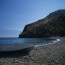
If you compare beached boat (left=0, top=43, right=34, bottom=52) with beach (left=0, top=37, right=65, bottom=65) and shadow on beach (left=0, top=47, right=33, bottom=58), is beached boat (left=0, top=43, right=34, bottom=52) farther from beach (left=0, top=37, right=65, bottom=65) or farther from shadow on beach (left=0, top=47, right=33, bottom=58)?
beach (left=0, top=37, right=65, bottom=65)

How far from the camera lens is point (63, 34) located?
120688 mm

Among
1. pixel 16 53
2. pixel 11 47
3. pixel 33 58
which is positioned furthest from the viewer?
pixel 16 53

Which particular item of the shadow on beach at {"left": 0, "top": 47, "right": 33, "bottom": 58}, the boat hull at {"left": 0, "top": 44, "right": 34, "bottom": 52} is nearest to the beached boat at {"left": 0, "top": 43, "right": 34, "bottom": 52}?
the boat hull at {"left": 0, "top": 44, "right": 34, "bottom": 52}

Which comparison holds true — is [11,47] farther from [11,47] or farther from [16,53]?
[16,53]

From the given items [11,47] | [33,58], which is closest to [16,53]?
[11,47]

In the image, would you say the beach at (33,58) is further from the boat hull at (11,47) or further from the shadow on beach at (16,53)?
the boat hull at (11,47)

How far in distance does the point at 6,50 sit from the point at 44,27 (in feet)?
424

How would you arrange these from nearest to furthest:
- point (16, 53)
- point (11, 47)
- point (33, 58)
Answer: point (33, 58) < point (11, 47) < point (16, 53)

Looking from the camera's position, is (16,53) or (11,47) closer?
(11,47)

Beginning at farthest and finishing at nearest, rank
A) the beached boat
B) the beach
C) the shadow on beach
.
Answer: the beached boat → the shadow on beach → the beach

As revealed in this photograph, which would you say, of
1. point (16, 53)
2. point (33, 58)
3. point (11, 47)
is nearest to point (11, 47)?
point (11, 47)

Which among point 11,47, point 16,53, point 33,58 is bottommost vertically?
point 33,58

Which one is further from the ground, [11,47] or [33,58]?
Result: [11,47]

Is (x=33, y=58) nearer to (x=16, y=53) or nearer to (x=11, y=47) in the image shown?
(x=16, y=53)
